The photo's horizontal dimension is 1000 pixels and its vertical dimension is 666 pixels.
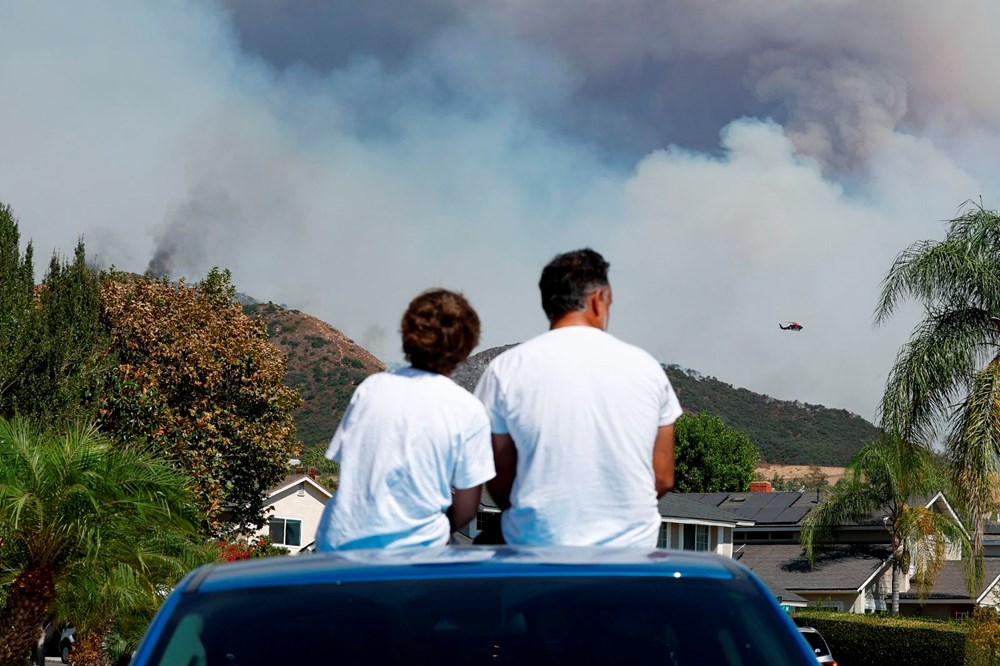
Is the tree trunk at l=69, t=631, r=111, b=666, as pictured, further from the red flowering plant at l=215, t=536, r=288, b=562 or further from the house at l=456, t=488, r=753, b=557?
the house at l=456, t=488, r=753, b=557

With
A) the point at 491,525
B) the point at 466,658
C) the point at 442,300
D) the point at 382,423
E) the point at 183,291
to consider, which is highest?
the point at 183,291

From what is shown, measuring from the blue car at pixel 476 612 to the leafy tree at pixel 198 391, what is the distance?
28.6 metres

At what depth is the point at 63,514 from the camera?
13.4 metres

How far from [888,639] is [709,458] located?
1759 inches

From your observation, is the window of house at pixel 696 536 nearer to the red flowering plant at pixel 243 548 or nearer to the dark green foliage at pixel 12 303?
the red flowering plant at pixel 243 548

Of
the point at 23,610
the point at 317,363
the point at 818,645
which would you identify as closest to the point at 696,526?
the point at 818,645

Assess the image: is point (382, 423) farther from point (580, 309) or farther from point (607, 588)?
point (607, 588)

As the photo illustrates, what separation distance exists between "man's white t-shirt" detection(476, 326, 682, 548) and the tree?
80445mm

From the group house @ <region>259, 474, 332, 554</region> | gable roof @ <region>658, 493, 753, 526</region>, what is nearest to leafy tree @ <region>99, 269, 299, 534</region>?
house @ <region>259, 474, 332, 554</region>

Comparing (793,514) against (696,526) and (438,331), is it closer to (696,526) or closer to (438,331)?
(696,526)

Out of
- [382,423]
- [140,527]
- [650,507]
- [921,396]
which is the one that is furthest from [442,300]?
[921,396]

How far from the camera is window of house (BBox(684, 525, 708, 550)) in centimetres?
5441

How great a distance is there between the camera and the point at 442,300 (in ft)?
14.4

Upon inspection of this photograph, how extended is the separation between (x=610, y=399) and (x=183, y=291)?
103 ft
